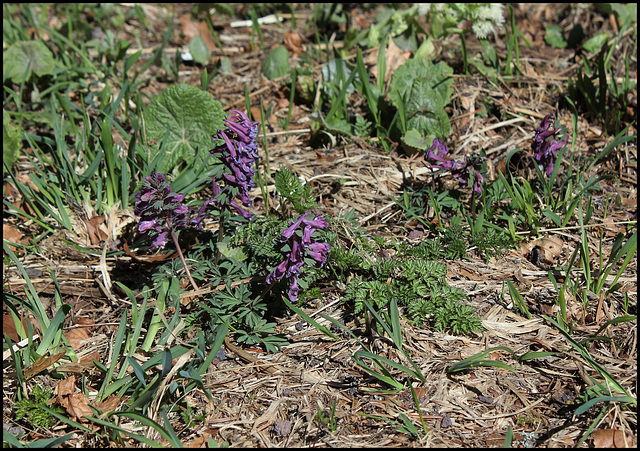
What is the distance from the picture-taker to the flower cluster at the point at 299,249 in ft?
6.37

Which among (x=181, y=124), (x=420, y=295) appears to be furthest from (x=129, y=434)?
(x=181, y=124)

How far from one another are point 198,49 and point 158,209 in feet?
8.13

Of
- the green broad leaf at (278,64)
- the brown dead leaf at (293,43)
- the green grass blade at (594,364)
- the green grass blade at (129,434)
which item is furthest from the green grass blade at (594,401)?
the brown dead leaf at (293,43)

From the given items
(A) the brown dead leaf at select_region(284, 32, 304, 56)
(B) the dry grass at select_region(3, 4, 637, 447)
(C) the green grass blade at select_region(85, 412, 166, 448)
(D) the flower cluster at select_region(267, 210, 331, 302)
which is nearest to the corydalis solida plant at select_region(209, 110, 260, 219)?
(D) the flower cluster at select_region(267, 210, 331, 302)

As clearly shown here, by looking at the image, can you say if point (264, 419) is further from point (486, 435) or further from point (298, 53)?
point (298, 53)

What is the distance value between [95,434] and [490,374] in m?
1.60

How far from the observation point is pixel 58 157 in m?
3.05

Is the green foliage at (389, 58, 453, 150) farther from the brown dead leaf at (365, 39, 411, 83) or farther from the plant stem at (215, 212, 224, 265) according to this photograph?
the plant stem at (215, 212, 224, 265)

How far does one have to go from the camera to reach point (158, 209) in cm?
217

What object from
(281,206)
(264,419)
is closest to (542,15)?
(281,206)

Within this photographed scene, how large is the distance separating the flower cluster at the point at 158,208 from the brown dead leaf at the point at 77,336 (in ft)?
1.91

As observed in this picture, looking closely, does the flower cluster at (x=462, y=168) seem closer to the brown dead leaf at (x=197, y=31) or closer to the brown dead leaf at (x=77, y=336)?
the brown dead leaf at (x=77, y=336)

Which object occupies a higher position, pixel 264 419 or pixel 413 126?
pixel 413 126

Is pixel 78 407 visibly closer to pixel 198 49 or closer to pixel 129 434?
pixel 129 434
